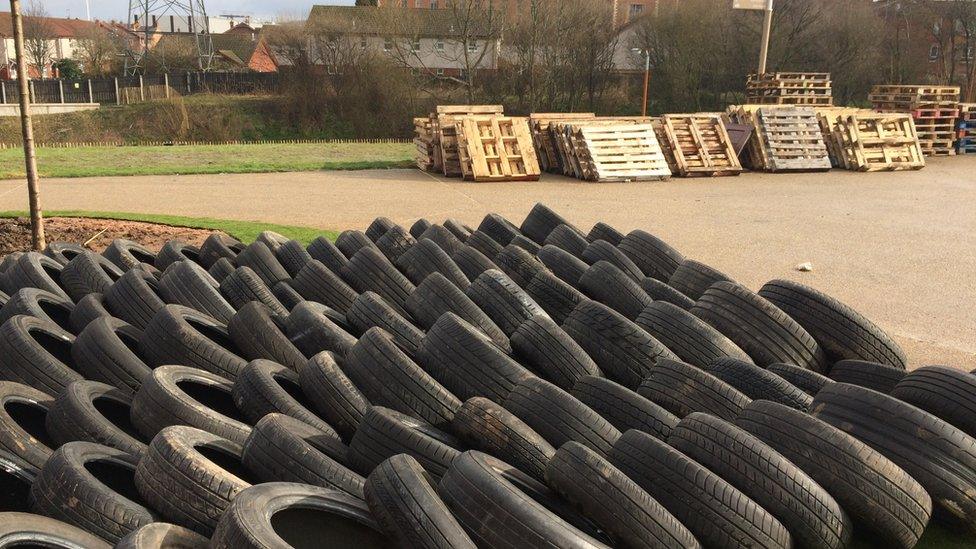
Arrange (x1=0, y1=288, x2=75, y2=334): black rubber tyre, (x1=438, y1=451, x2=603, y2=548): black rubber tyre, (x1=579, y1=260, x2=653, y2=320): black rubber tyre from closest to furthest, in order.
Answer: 1. (x1=438, y1=451, x2=603, y2=548): black rubber tyre
2. (x1=0, y1=288, x2=75, y2=334): black rubber tyre
3. (x1=579, y1=260, x2=653, y2=320): black rubber tyre

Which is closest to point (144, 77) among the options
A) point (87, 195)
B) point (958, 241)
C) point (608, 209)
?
point (87, 195)

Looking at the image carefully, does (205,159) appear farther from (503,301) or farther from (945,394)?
(945,394)

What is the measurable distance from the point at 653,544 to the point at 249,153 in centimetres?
2543

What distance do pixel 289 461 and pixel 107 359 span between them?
7.36 feet

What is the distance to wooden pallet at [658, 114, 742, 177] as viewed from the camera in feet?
71.2

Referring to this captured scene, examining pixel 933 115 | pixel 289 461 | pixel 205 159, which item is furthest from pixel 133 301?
pixel 933 115

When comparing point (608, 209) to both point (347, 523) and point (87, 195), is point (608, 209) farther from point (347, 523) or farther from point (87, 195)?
point (347, 523)

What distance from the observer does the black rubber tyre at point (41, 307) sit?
6680mm

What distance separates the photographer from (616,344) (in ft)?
20.1

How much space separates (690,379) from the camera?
17.9ft

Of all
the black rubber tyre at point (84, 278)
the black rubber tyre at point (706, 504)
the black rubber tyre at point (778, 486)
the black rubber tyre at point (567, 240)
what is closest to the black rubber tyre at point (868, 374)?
the black rubber tyre at point (778, 486)

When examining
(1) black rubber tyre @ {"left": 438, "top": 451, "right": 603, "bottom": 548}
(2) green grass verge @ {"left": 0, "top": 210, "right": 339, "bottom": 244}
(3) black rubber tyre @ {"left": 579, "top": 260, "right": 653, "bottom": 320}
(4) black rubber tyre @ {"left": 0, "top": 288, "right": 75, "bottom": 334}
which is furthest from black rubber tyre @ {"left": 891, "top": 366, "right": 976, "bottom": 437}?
(2) green grass verge @ {"left": 0, "top": 210, "right": 339, "bottom": 244}

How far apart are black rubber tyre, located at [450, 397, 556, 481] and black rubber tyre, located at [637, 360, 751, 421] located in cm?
110

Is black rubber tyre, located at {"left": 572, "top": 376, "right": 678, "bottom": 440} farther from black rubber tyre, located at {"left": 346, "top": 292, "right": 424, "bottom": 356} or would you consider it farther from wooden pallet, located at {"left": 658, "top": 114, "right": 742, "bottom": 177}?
wooden pallet, located at {"left": 658, "top": 114, "right": 742, "bottom": 177}
